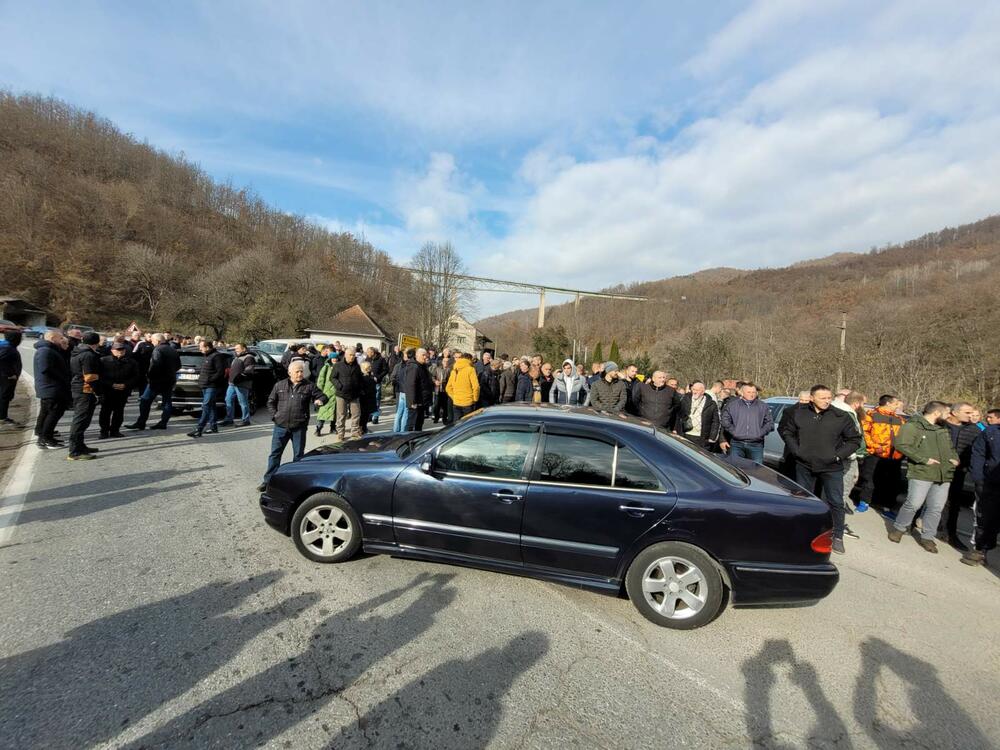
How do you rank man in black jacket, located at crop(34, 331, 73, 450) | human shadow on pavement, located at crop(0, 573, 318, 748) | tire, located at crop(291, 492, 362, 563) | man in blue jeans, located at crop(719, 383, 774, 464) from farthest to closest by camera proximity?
man in black jacket, located at crop(34, 331, 73, 450) → man in blue jeans, located at crop(719, 383, 774, 464) → tire, located at crop(291, 492, 362, 563) → human shadow on pavement, located at crop(0, 573, 318, 748)

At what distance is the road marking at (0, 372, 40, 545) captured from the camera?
399cm

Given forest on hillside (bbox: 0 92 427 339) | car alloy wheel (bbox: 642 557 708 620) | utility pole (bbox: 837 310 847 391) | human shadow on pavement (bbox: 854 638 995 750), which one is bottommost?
human shadow on pavement (bbox: 854 638 995 750)

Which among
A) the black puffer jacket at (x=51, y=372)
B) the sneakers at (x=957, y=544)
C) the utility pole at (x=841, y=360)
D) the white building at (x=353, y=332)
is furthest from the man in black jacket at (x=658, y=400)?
the white building at (x=353, y=332)

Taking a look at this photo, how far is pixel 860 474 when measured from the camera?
6902 millimetres

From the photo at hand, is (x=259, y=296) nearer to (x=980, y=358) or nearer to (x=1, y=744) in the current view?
(x=1, y=744)

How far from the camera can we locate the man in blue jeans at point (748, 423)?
5.77m

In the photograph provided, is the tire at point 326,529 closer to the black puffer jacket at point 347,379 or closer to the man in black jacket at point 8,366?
the black puffer jacket at point 347,379

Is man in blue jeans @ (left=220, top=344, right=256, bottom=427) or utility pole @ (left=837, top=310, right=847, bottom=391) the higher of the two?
utility pole @ (left=837, top=310, right=847, bottom=391)

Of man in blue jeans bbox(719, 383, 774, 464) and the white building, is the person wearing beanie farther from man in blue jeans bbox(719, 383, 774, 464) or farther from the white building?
the white building

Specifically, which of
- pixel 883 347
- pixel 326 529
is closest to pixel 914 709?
pixel 326 529

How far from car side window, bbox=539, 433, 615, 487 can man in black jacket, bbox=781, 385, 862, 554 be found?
2.84 m

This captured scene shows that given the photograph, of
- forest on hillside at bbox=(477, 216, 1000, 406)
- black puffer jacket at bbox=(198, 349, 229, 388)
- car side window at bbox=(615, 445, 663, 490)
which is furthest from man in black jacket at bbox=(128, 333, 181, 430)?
forest on hillside at bbox=(477, 216, 1000, 406)

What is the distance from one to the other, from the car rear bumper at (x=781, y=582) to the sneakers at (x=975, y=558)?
3.24 m

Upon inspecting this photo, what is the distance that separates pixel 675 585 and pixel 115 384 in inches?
335
